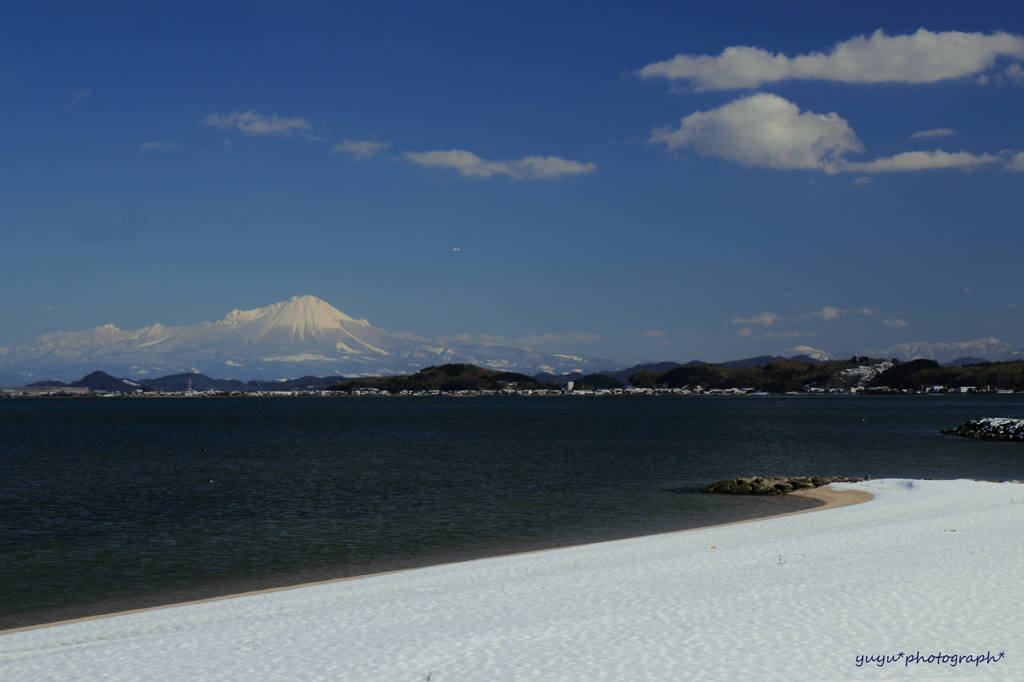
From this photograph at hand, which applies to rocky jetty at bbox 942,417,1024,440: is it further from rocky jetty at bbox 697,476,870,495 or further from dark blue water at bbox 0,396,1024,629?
rocky jetty at bbox 697,476,870,495

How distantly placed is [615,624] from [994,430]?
310 ft

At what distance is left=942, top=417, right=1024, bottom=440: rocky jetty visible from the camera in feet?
284

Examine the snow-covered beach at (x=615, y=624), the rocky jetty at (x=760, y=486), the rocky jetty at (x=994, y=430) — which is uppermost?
the snow-covered beach at (x=615, y=624)

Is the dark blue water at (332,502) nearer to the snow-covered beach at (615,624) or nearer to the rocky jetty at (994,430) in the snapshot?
the snow-covered beach at (615,624)

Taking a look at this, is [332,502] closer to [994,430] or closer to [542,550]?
[542,550]

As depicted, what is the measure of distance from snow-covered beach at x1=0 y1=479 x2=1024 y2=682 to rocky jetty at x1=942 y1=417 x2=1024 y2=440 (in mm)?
75527

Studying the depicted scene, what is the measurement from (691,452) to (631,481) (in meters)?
26.3

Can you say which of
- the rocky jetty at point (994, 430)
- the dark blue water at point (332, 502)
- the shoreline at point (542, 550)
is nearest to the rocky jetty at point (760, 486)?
the shoreline at point (542, 550)

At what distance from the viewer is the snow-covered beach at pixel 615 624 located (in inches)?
487

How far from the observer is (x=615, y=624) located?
15.1m

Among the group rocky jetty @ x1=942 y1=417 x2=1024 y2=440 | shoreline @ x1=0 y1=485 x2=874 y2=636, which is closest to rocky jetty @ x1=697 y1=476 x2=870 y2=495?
shoreline @ x1=0 y1=485 x2=874 y2=636

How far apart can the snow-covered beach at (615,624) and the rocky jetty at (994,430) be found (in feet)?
248

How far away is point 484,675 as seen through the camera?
39.7 ft

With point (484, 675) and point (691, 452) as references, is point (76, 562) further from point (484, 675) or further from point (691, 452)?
point (691, 452)
